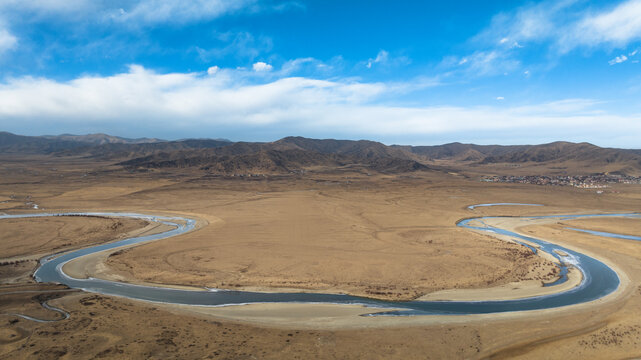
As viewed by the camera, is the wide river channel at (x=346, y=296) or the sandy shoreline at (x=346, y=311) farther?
the wide river channel at (x=346, y=296)

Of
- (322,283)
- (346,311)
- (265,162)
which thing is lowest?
(346,311)

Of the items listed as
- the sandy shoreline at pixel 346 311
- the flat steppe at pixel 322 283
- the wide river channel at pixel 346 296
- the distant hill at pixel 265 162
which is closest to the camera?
the flat steppe at pixel 322 283

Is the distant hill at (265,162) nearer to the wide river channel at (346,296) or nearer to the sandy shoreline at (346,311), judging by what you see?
the wide river channel at (346,296)

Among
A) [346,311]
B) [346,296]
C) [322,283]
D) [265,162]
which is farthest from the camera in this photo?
[265,162]

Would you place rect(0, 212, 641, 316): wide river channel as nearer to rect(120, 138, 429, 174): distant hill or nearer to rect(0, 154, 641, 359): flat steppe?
rect(0, 154, 641, 359): flat steppe

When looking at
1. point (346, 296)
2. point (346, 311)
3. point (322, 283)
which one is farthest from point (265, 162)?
point (346, 311)

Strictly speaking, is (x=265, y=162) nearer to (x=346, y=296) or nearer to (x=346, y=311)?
(x=346, y=296)

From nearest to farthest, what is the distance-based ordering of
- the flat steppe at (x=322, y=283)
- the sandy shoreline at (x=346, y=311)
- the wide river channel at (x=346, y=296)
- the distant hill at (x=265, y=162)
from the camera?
the flat steppe at (x=322, y=283), the sandy shoreline at (x=346, y=311), the wide river channel at (x=346, y=296), the distant hill at (x=265, y=162)

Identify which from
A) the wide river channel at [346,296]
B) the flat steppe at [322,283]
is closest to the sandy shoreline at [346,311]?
the flat steppe at [322,283]

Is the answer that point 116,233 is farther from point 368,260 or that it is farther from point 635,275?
point 635,275

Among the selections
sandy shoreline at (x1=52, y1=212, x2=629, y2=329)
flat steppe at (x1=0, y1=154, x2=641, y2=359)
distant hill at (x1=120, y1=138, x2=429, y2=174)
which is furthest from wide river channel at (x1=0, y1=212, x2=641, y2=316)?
distant hill at (x1=120, y1=138, x2=429, y2=174)
